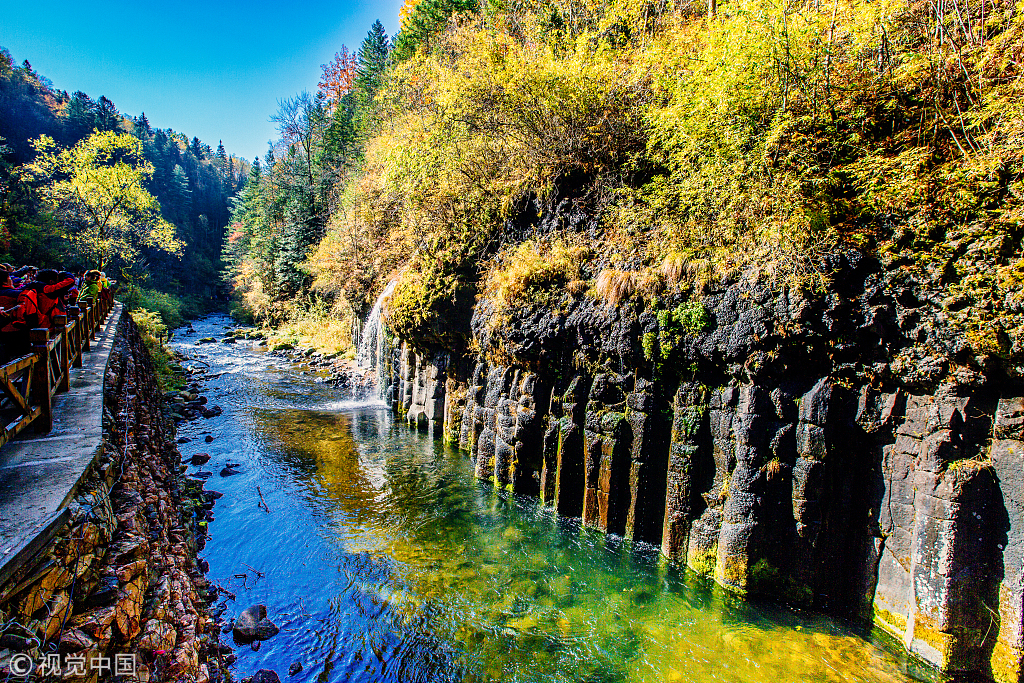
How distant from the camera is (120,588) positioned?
434 cm

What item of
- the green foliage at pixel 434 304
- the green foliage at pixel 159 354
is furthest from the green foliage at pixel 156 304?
the green foliage at pixel 434 304

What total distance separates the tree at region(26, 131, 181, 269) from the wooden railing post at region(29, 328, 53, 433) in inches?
1174

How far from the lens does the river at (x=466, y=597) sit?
5871mm

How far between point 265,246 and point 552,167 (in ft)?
110

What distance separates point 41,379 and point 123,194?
3327cm

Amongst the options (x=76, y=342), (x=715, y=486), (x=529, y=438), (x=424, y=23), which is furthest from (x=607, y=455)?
(x=424, y=23)

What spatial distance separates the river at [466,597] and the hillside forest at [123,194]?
25856 mm

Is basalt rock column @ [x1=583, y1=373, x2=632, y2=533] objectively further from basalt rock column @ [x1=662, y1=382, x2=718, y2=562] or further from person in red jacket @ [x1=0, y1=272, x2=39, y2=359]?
person in red jacket @ [x1=0, y1=272, x2=39, y2=359]

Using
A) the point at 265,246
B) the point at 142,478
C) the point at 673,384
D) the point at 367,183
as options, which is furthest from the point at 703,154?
the point at 265,246

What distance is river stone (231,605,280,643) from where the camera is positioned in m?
6.04

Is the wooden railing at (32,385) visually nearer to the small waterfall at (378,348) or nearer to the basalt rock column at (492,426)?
the basalt rock column at (492,426)

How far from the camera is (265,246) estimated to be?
123ft

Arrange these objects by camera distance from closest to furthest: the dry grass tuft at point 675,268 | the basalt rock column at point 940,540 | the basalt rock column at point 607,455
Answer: the basalt rock column at point 940,540 → the dry grass tuft at point 675,268 → the basalt rock column at point 607,455

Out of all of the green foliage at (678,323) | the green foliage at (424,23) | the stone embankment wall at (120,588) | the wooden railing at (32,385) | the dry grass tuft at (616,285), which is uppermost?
the green foliage at (424,23)
